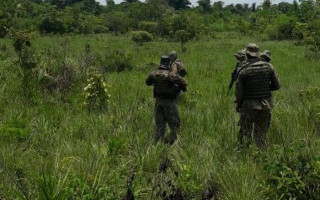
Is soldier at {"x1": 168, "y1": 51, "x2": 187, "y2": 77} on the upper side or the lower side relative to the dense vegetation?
upper

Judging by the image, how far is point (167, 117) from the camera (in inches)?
255

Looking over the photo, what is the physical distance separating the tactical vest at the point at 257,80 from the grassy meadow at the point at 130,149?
60 cm

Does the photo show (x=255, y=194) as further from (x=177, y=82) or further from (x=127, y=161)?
(x=177, y=82)

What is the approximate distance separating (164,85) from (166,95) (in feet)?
0.56

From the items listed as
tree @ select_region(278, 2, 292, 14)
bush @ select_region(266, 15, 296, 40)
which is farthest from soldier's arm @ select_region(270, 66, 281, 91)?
tree @ select_region(278, 2, 292, 14)

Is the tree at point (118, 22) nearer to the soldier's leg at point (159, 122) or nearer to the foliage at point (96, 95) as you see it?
the foliage at point (96, 95)

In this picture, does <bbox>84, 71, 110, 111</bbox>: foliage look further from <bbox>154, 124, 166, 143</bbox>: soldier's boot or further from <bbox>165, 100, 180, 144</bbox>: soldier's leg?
<bbox>165, 100, 180, 144</bbox>: soldier's leg

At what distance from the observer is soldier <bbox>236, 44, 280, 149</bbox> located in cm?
580

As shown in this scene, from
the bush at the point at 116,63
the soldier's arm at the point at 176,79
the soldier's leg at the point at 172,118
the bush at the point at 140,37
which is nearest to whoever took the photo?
the soldier's arm at the point at 176,79

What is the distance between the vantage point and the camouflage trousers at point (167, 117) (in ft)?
21.1

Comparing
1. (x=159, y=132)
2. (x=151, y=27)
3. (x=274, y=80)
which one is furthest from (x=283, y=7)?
(x=159, y=132)

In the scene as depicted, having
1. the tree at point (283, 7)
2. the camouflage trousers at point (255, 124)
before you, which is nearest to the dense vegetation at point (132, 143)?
→ the camouflage trousers at point (255, 124)

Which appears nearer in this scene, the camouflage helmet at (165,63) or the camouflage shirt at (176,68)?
the camouflage helmet at (165,63)

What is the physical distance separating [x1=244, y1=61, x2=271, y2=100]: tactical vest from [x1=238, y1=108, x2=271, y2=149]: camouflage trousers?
24 centimetres
